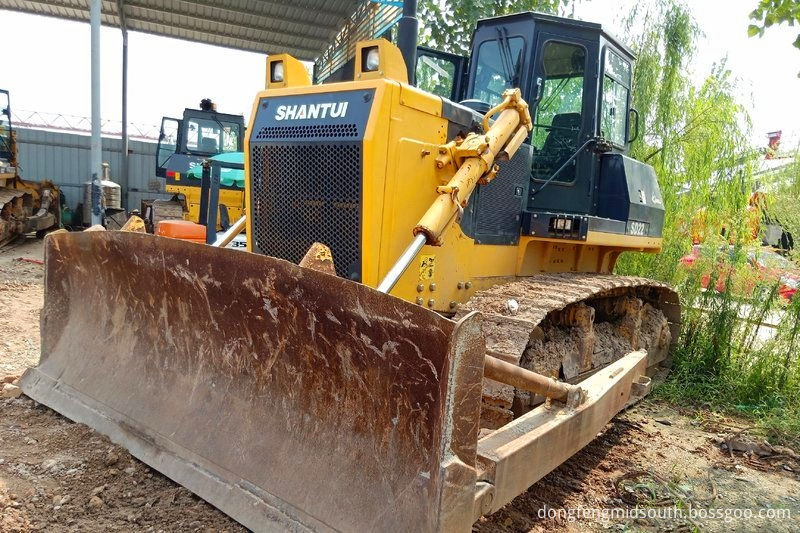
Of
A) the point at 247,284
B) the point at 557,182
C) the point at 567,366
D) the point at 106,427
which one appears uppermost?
the point at 557,182

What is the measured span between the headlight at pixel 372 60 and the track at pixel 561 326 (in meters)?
1.43

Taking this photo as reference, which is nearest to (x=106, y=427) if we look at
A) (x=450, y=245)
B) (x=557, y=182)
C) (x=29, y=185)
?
(x=450, y=245)

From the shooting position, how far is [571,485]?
140 inches

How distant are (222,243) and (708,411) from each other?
4.38 meters

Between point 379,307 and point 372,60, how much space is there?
164 cm

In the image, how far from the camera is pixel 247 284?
8.79 ft

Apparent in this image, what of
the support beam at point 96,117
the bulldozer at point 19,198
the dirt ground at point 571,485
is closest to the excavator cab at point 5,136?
the bulldozer at point 19,198

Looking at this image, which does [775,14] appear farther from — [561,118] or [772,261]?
[772,261]

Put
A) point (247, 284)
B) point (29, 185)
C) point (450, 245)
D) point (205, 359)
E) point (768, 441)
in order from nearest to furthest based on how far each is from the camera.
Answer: point (247, 284) → point (205, 359) → point (450, 245) → point (768, 441) → point (29, 185)

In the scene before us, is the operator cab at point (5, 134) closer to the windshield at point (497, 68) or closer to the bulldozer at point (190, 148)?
the bulldozer at point (190, 148)

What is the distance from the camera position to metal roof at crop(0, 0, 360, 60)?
12.6 metres

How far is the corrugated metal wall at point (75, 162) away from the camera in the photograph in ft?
57.5

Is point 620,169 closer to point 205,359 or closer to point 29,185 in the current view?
point 205,359

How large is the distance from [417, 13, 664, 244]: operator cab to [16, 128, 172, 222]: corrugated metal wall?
15.2 m
